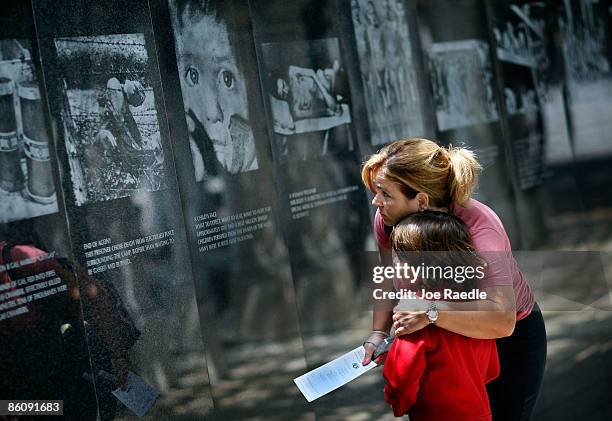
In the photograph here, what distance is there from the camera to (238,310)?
4598 mm

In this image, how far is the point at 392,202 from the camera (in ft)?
12.1

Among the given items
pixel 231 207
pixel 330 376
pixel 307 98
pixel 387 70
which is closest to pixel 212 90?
pixel 231 207

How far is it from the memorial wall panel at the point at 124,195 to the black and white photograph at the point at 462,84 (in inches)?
97.7

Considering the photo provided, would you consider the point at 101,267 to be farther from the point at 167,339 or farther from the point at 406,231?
the point at 406,231

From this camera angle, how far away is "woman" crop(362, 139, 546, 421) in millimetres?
3398

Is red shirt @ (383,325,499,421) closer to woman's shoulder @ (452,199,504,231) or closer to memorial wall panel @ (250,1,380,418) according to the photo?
woman's shoulder @ (452,199,504,231)

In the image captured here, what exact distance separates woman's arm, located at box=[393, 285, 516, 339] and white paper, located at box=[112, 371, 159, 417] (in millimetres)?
1250

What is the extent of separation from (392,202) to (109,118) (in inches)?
50.1

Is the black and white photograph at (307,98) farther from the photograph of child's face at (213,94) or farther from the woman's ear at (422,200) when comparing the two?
the woman's ear at (422,200)

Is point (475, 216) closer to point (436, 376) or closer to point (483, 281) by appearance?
point (483, 281)

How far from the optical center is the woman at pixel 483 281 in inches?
134

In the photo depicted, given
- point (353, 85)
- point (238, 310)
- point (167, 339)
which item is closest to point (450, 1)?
point (353, 85)

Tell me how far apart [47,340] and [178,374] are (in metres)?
0.77

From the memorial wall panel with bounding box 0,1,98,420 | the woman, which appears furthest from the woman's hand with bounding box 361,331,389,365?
the memorial wall panel with bounding box 0,1,98,420
